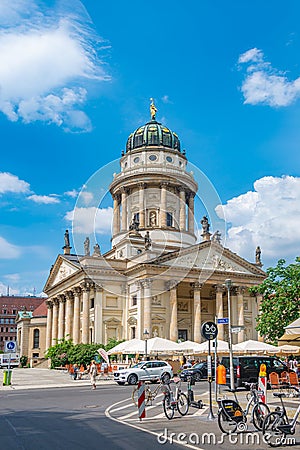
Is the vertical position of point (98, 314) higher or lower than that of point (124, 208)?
lower

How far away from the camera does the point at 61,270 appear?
80875mm

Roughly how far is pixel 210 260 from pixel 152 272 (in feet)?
30.5

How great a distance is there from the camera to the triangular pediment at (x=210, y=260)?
210 feet

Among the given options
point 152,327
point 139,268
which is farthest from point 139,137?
point 152,327

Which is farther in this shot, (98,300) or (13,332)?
(13,332)

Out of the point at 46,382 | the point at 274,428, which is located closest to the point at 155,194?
the point at 46,382

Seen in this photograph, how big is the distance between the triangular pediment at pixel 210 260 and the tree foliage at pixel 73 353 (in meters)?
12.1

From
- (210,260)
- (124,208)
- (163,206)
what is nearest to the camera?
(210,260)

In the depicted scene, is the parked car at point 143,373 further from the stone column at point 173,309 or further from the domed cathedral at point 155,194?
the domed cathedral at point 155,194

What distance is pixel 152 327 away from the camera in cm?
6247

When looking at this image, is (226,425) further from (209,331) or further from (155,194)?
(155,194)

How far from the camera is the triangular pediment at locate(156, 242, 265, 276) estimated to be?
64125 mm

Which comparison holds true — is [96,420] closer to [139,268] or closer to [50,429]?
[50,429]

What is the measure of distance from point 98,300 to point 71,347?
649cm
